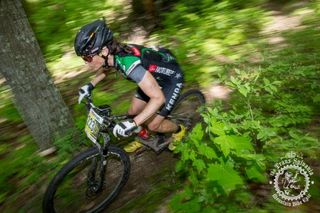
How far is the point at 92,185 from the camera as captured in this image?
4594 mm

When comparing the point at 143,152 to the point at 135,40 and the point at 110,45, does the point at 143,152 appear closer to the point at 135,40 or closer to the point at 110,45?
the point at 110,45

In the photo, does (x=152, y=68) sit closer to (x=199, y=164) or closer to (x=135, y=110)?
(x=135, y=110)

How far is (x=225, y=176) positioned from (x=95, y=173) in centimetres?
206

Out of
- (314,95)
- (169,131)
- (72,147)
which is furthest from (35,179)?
(314,95)

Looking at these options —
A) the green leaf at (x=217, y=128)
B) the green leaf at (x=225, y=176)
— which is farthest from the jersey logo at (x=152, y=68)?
the green leaf at (x=225, y=176)

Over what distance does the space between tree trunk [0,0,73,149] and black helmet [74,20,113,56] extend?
1.28 m

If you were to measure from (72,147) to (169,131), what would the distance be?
65.0 inches

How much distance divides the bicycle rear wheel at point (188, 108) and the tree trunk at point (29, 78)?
1.86 metres

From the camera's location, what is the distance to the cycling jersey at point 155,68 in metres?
4.01

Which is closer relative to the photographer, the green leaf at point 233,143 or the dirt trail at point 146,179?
the green leaf at point 233,143

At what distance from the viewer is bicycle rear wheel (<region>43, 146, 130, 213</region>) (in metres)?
4.45

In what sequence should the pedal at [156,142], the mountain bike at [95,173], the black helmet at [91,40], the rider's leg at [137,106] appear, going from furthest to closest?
the rider's leg at [137,106] < the pedal at [156,142] < the mountain bike at [95,173] < the black helmet at [91,40]

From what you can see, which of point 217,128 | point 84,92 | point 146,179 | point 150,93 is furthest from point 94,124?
point 217,128

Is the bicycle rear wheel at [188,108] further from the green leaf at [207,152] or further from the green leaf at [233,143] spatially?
the green leaf at [233,143]
